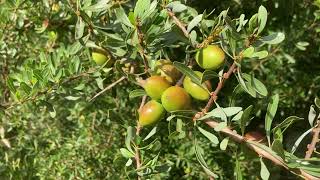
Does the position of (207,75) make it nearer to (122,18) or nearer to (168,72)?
(168,72)

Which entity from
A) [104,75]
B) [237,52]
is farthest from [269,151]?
[104,75]

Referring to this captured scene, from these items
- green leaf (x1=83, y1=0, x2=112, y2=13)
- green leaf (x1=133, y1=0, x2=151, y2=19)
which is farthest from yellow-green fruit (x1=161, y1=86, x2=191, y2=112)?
green leaf (x1=83, y1=0, x2=112, y2=13)

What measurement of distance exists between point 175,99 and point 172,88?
40 millimetres

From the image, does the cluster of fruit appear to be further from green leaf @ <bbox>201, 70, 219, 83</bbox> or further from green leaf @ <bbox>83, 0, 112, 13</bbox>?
green leaf @ <bbox>83, 0, 112, 13</bbox>

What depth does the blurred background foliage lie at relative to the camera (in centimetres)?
199

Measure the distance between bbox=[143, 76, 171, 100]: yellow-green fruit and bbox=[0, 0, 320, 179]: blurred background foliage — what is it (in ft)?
2.13

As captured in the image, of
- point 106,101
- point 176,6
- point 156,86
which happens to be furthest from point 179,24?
point 106,101

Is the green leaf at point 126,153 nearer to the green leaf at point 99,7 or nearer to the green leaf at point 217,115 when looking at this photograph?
the green leaf at point 217,115

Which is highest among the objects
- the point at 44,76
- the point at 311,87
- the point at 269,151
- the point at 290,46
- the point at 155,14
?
the point at 155,14

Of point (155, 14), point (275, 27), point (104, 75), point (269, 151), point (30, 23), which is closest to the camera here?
point (269, 151)

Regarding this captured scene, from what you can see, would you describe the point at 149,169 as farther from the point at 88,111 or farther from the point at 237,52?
the point at 88,111

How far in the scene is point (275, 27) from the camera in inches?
90.1

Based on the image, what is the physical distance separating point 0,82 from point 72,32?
40 cm

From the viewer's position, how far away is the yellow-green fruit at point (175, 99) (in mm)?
1140
